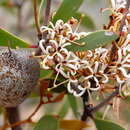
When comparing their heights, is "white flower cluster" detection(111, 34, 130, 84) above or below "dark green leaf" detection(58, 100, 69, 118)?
above

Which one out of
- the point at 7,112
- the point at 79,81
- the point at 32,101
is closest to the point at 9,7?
the point at 32,101

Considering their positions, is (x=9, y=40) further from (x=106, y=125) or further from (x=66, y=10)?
(x=106, y=125)

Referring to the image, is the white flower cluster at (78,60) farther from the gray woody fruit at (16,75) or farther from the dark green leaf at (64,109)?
the dark green leaf at (64,109)

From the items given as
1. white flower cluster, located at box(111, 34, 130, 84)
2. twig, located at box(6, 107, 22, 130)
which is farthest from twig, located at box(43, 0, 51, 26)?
twig, located at box(6, 107, 22, 130)

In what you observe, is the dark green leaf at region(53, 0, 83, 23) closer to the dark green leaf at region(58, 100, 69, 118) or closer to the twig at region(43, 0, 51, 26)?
the twig at region(43, 0, 51, 26)

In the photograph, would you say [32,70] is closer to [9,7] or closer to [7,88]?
[7,88]

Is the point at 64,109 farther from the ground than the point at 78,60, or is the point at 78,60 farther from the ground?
the point at 78,60

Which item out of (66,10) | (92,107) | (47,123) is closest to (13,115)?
(47,123)
